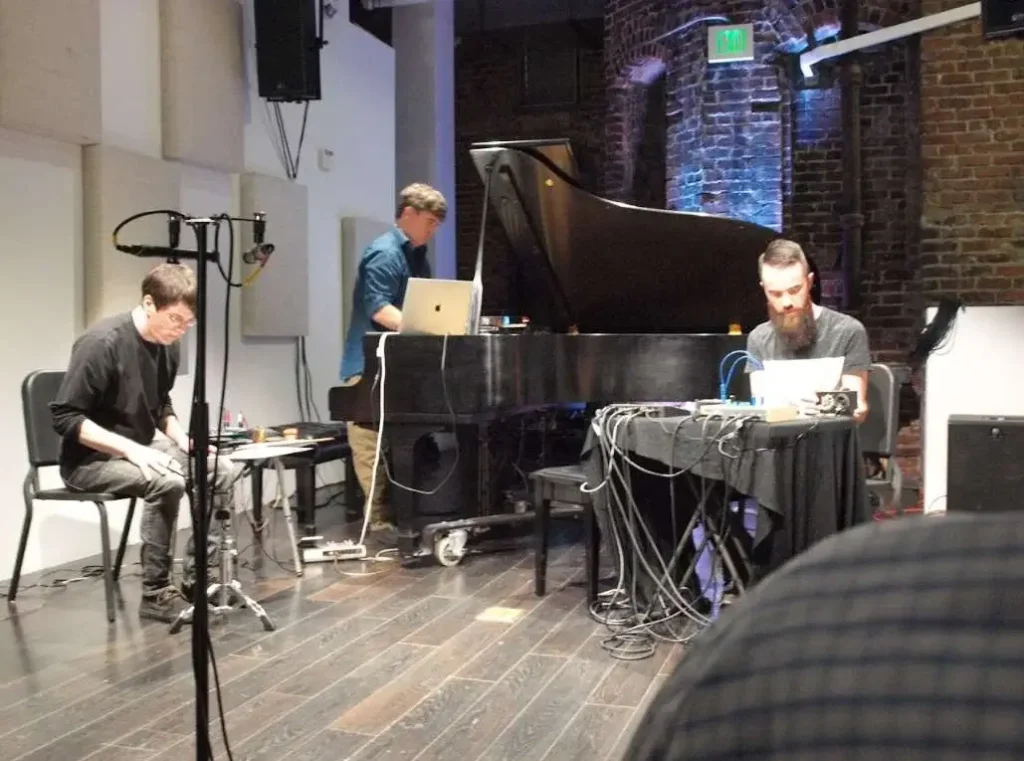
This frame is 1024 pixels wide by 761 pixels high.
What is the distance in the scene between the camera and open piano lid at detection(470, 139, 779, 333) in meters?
4.51

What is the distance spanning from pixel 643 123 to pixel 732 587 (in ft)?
18.5

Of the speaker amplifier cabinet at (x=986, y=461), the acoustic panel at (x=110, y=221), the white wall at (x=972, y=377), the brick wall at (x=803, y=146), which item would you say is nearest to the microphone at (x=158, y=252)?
the acoustic panel at (x=110, y=221)

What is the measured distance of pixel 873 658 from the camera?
376 millimetres

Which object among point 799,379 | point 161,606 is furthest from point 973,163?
point 161,606

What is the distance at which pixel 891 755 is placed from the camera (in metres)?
0.36

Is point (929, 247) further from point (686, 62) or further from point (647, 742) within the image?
point (647, 742)

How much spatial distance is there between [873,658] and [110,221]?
4.82m

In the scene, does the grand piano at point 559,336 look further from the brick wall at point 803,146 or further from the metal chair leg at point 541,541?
the brick wall at point 803,146

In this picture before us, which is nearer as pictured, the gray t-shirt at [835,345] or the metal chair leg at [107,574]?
the gray t-shirt at [835,345]

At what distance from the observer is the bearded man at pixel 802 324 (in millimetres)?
3404

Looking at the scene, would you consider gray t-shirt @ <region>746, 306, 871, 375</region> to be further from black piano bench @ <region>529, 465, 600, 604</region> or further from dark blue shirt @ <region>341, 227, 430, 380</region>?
dark blue shirt @ <region>341, 227, 430, 380</region>

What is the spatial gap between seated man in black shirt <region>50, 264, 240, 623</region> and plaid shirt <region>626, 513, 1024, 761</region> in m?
3.35

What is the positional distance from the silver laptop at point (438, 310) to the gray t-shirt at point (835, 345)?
4.37 feet

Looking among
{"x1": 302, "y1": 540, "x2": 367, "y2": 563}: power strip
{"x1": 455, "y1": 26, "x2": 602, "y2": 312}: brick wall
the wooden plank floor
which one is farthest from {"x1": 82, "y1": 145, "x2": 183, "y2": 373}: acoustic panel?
{"x1": 455, "y1": 26, "x2": 602, "y2": 312}: brick wall
